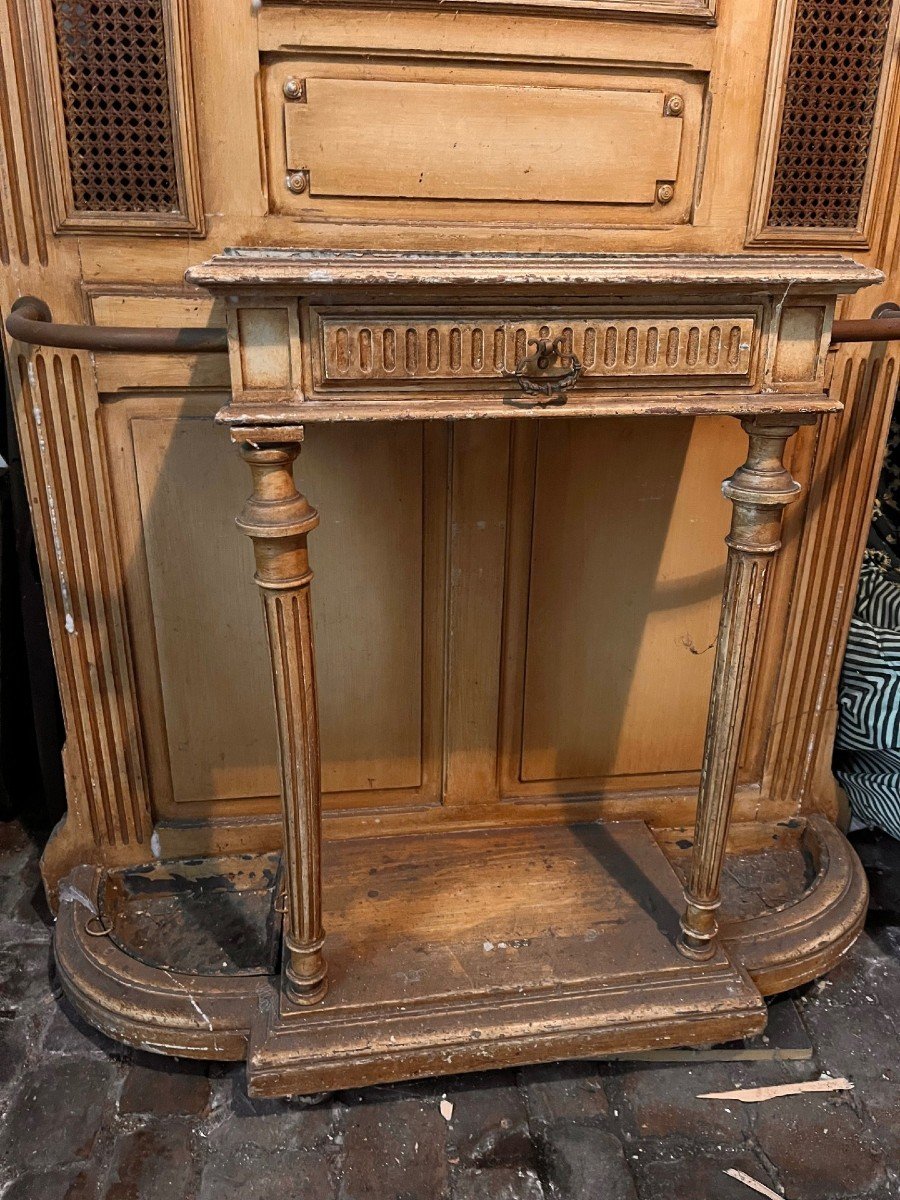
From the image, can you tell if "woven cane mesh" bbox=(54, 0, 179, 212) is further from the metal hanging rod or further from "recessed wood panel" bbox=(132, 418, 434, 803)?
"recessed wood panel" bbox=(132, 418, 434, 803)

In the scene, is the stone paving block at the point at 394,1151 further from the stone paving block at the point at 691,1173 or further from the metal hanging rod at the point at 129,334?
the metal hanging rod at the point at 129,334

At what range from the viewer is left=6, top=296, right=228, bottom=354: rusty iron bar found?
4.81 ft

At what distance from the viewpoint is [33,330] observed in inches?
57.4

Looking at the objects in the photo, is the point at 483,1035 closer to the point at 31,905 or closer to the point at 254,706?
the point at 254,706

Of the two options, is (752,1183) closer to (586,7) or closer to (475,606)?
(475,606)

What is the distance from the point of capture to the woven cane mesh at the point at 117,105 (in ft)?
4.80

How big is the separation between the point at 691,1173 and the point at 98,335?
1.65m

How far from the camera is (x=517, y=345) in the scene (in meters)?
1.32

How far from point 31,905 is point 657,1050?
53.4 inches

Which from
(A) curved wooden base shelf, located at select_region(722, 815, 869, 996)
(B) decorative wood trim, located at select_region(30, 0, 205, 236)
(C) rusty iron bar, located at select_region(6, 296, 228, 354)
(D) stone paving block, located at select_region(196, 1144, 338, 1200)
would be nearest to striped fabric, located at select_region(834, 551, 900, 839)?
(A) curved wooden base shelf, located at select_region(722, 815, 869, 996)

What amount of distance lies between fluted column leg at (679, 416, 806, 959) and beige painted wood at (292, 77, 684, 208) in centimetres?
57

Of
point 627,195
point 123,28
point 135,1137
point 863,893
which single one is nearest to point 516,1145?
point 135,1137

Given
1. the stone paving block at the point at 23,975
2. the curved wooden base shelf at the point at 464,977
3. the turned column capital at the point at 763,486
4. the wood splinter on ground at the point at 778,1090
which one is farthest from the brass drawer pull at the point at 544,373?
the stone paving block at the point at 23,975

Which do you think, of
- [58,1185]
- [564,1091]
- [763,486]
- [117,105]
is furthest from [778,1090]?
[117,105]
